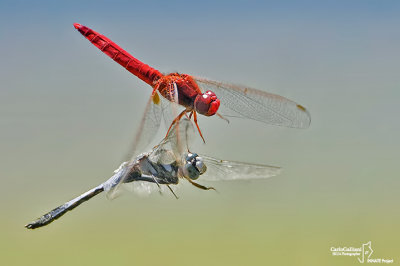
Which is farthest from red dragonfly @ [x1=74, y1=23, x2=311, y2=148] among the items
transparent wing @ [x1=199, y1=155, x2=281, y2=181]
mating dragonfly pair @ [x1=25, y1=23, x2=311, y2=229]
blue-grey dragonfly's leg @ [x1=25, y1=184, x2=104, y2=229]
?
blue-grey dragonfly's leg @ [x1=25, y1=184, x2=104, y2=229]

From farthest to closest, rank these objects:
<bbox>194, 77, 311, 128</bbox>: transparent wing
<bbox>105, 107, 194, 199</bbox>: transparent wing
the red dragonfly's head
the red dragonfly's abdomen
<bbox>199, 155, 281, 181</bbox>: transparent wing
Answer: the red dragonfly's abdomen < the red dragonfly's head < <bbox>194, 77, 311, 128</bbox>: transparent wing < <bbox>199, 155, 281, 181</bbox>: transparent wing < <bbox>105, 107, 194, 199</bbox>: transparent wing

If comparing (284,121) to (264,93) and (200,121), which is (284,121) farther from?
(200,121)

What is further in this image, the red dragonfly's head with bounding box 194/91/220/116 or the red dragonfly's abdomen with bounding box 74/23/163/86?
the red dragonfly's abdomen with bounding box 74/23/163/86

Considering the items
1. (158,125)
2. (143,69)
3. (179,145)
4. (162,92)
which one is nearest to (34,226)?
(179,145)

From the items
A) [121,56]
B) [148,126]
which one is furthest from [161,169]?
[121,56]

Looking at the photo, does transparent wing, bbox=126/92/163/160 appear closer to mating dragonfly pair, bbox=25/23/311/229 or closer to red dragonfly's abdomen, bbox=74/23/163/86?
A: mating dragonfly pair, bbox=25/23/311/229

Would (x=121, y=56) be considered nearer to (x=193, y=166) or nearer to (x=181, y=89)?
(x=181, y=89)
